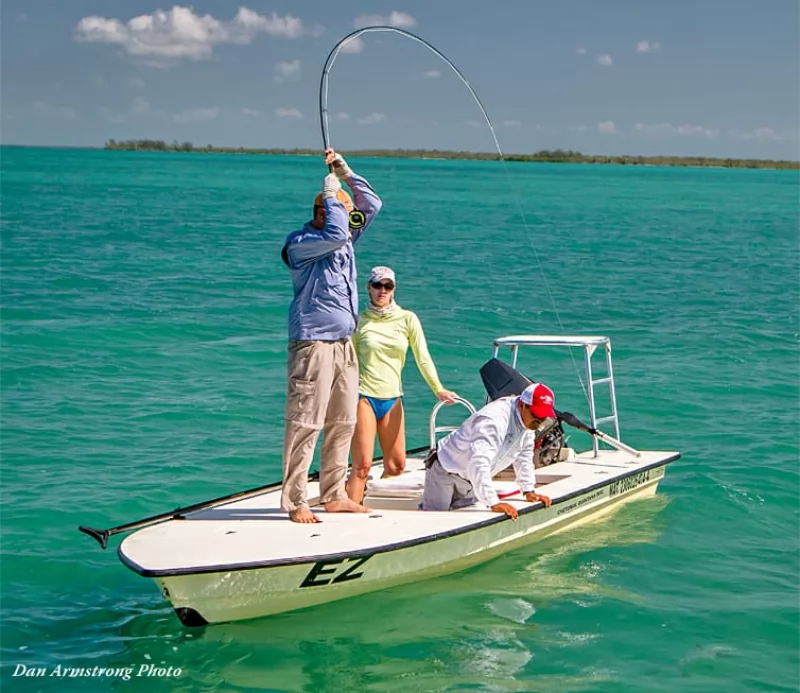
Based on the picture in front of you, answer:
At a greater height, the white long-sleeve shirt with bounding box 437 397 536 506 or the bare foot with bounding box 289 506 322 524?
the white long-sleeve shirt with bounding box 437 397 536 506

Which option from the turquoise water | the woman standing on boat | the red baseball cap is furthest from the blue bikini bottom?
the turquoise water

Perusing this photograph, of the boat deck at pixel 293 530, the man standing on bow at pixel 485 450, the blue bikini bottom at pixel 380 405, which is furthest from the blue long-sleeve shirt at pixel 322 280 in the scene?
the boat deck at pixel 293 530

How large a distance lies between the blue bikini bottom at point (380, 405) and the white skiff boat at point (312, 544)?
2.27 feet

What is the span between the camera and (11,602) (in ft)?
27.0

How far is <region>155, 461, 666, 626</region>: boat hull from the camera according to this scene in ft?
23.1

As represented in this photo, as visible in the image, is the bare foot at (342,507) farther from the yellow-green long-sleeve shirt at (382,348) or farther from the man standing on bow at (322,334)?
the yellow-green long-sleeve shirt at (382,348)

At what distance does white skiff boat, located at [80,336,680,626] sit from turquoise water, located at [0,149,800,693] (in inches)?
7.7

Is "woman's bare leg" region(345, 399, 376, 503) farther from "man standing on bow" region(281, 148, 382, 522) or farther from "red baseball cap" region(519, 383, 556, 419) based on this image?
"red baseball cap" region(519, 383, 556, 419)

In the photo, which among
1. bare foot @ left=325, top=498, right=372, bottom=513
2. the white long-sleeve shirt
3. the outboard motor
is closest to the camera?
the white long-sleeve shirt

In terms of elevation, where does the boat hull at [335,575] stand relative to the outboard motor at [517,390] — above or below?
below

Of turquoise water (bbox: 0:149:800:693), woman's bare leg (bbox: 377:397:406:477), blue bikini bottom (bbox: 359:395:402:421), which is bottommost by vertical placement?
turquoise water (bbox: 0:149:800:693)

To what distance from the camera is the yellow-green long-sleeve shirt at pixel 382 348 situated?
323 inches

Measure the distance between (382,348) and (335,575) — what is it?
1683 millimetres

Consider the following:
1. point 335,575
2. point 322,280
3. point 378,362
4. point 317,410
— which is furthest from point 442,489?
point 322,280
